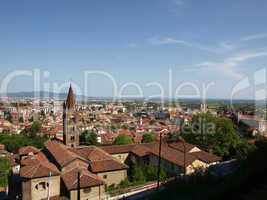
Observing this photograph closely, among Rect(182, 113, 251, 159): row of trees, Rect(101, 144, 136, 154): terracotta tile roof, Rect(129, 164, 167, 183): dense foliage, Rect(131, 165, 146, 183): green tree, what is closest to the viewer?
Rect(131, 165, 146, 183): green tree

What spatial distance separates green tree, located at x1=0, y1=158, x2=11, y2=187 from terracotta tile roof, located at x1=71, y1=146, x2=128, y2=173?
12740mm

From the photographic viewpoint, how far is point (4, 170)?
125 feet

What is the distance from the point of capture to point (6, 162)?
131 ft

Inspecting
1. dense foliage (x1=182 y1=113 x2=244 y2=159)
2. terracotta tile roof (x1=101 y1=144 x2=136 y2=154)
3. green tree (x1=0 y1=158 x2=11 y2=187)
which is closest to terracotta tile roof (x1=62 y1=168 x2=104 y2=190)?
terracotta tile roof (x1=101 y1=144 x2=136 y2=154)

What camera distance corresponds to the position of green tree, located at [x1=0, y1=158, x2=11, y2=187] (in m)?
34.7

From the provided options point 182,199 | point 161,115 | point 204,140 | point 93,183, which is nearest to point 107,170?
point 93,183

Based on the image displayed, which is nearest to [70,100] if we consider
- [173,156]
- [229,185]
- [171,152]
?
[171,152]

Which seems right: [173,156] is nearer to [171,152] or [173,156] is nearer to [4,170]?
[171,152]

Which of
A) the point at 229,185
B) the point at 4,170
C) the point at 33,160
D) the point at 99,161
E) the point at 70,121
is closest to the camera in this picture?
the point at 229,185

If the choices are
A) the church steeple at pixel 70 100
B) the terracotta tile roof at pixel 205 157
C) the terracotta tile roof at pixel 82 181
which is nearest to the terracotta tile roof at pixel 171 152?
the terracotta tile roof at pixel 205 157

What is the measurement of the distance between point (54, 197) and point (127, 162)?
14281mm

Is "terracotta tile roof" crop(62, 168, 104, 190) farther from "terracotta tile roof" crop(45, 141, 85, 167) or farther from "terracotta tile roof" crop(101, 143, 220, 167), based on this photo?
"terracotta tile roof" crop(101, 143, 220, 167)

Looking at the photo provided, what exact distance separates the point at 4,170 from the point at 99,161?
1873 cm

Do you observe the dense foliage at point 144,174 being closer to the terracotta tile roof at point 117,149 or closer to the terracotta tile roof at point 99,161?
the terracotta tile roof at point 99,161
